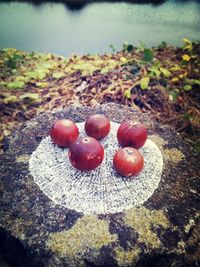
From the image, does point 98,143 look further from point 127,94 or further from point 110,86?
point 110,86

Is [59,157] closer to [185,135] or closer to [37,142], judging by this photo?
[37,142]

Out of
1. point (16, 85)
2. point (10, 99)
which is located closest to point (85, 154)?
point (10, 99)

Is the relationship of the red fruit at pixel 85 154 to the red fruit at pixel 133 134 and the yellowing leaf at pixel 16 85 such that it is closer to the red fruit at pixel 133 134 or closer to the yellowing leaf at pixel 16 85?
the red fruit at pixel 133 134

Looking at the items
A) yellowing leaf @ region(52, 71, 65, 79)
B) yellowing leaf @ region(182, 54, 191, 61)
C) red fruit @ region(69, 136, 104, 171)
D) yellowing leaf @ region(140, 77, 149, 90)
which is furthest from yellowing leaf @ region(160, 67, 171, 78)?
red fruit @ region(69, 136, 104, 171)

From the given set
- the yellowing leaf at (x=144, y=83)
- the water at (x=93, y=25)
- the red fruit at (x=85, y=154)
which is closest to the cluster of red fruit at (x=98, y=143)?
the red fruit at (x=85, y=154)

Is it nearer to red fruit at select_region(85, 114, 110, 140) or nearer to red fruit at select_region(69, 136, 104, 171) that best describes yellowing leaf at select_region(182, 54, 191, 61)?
red fruit at select_region(85, 114, 110, 140)
